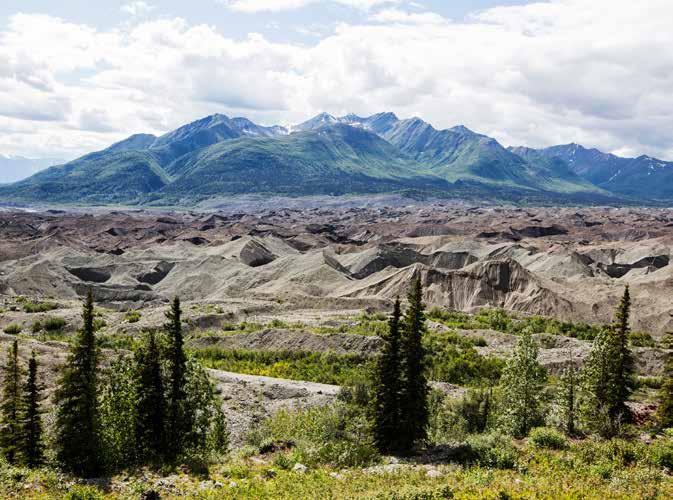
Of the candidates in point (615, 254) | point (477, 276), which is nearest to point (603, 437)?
point (477, 276)

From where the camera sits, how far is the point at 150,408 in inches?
941

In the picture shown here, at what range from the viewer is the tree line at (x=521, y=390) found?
2500 centimetres

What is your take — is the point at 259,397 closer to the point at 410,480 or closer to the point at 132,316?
the point at 410,480

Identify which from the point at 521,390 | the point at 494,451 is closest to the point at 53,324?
the point at 521,390

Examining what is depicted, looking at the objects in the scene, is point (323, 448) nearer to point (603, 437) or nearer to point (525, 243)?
point (603, 437)

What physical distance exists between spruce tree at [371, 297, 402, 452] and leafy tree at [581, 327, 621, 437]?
9.39 meters

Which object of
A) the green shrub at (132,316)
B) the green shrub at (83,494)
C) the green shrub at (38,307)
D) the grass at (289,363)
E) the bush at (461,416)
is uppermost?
the green shrub at (83,494)

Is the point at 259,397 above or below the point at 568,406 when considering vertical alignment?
below

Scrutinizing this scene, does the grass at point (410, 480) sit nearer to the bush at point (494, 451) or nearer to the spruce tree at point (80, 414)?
the bush at point (494, 451)

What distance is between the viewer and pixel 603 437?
995 inches

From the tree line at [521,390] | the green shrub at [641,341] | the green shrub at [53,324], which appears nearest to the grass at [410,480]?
the tree line at [521,390]

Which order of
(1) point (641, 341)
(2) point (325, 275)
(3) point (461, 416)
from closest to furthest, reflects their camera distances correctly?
1. (3) point (461, 416)
2. (1) point (641, 341)
3. (2) point (325, 275)

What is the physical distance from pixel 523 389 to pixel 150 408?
1679 centimetres

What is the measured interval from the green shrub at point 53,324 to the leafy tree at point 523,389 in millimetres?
45739
